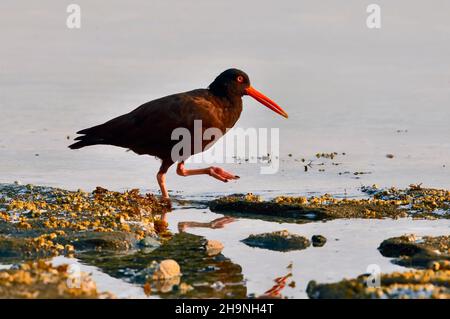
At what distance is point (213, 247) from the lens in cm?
927

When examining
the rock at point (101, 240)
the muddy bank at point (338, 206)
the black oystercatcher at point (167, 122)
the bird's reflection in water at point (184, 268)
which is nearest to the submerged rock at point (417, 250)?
the bird's reflection in water at point (184, 268)

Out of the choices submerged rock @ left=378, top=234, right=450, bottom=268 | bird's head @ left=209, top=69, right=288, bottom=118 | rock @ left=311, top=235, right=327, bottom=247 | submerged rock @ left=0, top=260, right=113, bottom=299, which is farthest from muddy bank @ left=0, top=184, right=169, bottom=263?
submerged rock @ left=378, top=234, right=450, bottom=268

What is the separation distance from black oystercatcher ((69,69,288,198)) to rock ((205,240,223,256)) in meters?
3.12

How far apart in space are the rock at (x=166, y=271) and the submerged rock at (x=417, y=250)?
217cm

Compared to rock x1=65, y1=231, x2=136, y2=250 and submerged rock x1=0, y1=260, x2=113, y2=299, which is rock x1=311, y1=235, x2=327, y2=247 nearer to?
rock x1=65, y1=231, x2=136, y2=250

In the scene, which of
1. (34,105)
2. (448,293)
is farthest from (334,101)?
(448,293)

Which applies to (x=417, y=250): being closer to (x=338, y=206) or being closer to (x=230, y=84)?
(x=338, y=206)

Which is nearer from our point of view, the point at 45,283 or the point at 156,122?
the point at 45,283

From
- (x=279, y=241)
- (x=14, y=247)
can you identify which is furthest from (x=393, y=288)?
(x=14, y=247)

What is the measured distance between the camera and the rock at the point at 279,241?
9.37 m

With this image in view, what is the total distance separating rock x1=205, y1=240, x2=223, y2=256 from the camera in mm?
9188

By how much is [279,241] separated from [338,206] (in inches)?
86.2

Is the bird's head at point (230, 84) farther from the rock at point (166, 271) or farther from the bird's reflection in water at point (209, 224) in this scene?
the rock at point (166, 271)
